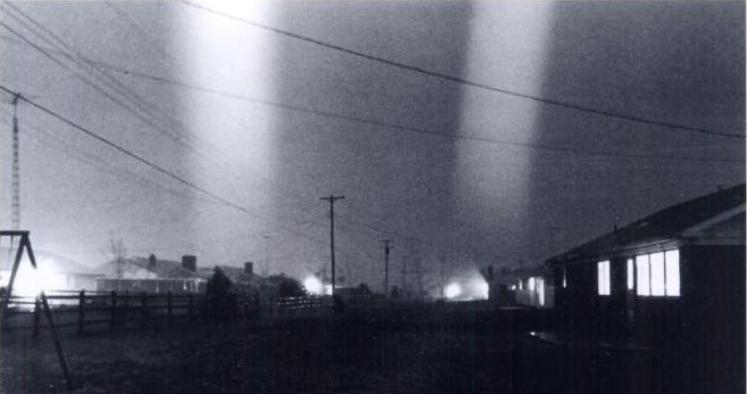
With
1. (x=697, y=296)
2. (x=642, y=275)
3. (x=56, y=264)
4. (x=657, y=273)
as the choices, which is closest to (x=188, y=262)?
(x=56, y=264)

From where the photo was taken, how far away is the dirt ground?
12132mm

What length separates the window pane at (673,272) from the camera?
761 inches

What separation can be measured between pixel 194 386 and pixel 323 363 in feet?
13.3

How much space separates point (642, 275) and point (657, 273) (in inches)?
69.9

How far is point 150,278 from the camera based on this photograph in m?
96.1

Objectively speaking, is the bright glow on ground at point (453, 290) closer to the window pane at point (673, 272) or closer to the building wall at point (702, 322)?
the building wall at point (702, 322)

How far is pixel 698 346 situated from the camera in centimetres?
1847

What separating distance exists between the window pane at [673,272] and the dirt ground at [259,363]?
4.37 metres

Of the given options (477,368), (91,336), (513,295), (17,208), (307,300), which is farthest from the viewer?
(513,295)

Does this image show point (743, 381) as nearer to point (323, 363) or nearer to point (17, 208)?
point (323, 363)

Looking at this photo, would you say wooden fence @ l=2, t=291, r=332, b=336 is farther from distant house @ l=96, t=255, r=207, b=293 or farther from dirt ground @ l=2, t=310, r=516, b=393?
distant house @ l=96, t=255, r=207, b=293

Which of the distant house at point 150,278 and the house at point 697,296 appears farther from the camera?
the distant house at point 150,278

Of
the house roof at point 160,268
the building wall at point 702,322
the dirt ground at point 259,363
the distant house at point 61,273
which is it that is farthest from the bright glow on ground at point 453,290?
the building wall at point 702,322

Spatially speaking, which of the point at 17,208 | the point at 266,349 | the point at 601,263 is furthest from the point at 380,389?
the point at 17,208
